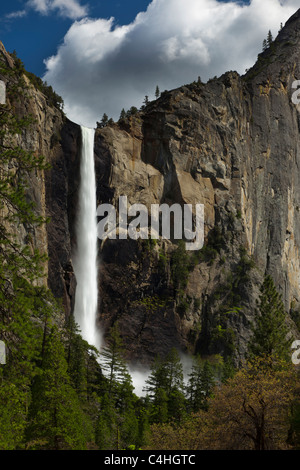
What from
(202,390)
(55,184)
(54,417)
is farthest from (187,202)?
(54,417)

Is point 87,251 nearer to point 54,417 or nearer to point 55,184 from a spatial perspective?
point 55,184

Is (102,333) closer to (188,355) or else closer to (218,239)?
(188,355)

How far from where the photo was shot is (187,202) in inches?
2987

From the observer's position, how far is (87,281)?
221 ft

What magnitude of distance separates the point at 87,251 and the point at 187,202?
667 inches

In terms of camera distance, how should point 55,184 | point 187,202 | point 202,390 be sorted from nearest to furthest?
point 202,390
point 55,184
point 187,202

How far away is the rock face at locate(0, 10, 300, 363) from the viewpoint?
66.1m

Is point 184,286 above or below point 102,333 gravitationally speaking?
above

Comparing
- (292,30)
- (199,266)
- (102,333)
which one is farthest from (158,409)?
(292,30)

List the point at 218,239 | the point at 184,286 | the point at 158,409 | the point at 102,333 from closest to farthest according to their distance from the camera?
the point at 158,409 → the point at 102,333 → the point at 184,286 → the point at 218,239

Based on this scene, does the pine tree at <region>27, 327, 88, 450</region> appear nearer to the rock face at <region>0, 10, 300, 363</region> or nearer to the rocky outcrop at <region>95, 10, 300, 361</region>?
the rock face at <region>0, 10, 300, 363</region>

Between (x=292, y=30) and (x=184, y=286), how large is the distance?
2975 inches

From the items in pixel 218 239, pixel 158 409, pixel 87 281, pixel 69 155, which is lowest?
pixel 158 409

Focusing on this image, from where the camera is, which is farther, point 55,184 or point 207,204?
point 207,204
